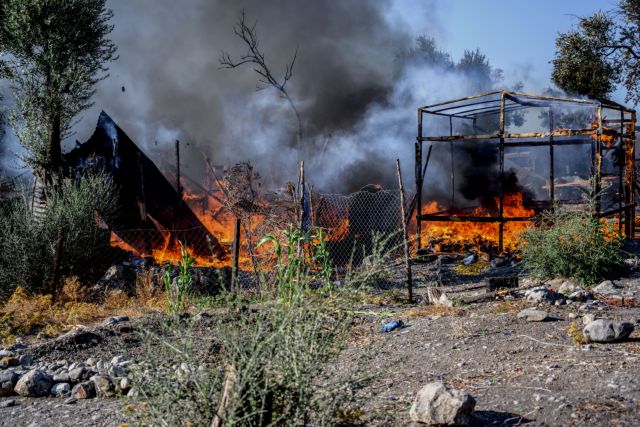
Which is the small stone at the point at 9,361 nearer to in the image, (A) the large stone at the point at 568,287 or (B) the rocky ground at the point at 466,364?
(B) the rocky ground at the point at 466,364

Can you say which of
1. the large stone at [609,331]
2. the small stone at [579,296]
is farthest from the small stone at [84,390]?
the small stone at [579,296]

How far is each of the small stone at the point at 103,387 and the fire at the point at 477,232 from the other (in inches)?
366

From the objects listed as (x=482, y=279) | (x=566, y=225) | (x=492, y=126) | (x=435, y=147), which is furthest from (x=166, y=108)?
(x=566, y=225)

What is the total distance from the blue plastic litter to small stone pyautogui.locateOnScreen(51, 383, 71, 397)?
3667mm

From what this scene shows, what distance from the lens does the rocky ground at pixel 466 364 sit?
381 centimetres

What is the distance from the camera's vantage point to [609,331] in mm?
5234

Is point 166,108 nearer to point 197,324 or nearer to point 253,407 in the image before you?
point 197,324

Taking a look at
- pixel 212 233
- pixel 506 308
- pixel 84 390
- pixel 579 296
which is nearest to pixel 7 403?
pixel 84 390

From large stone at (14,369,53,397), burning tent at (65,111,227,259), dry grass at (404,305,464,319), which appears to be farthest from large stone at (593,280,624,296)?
burning tent at (65,111,227,259)

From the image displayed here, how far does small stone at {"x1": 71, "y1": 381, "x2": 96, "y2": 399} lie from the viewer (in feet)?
16.2

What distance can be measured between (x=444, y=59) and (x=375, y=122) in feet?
52.0

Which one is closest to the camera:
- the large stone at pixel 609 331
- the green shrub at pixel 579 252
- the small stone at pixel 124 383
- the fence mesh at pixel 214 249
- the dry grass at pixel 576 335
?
the small stone at pixel 124 383

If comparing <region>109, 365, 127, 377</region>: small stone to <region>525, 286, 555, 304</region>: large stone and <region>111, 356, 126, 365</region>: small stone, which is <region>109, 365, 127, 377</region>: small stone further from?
<region>525, 286, 555, 304</region>: large stone

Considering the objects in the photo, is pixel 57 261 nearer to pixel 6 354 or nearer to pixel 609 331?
pixel 6 354
